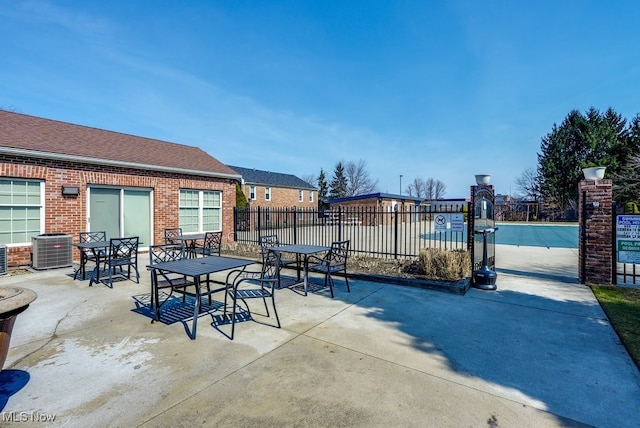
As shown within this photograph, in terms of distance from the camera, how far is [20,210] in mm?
8312

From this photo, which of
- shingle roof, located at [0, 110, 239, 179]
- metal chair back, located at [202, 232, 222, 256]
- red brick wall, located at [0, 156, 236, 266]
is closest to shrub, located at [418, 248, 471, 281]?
metal chair back, located at [202, 232, 222, 256]

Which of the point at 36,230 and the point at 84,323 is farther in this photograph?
the point at 36,230

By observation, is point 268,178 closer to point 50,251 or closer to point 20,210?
point 20,210

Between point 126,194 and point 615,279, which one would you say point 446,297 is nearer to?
point 615,279

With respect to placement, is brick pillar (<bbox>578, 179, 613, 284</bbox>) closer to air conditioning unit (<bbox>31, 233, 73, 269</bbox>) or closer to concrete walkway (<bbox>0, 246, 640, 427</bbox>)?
concrete walkway (<bbox>0, 246, 640, 427</bbox>)

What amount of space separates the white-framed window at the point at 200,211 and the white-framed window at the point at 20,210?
432 centimetres

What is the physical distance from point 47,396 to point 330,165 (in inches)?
1875

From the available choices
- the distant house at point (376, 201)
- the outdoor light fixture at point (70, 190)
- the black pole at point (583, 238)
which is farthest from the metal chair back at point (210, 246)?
the distant house at point (376, 201)

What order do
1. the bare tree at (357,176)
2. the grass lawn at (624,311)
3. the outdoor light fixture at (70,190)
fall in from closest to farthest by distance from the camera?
1. the grass lawn at (624,311)
2. the outdoor light fixture at (70,190)
3. the bare tree at (357,176)

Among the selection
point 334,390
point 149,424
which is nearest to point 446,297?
point 334,390

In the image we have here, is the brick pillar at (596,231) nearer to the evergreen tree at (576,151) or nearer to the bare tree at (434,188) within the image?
the evergreen tree at (576,151)

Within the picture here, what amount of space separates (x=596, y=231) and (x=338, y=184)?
136 feet

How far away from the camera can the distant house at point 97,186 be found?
8289 millimetres

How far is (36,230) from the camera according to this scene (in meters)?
8.59
